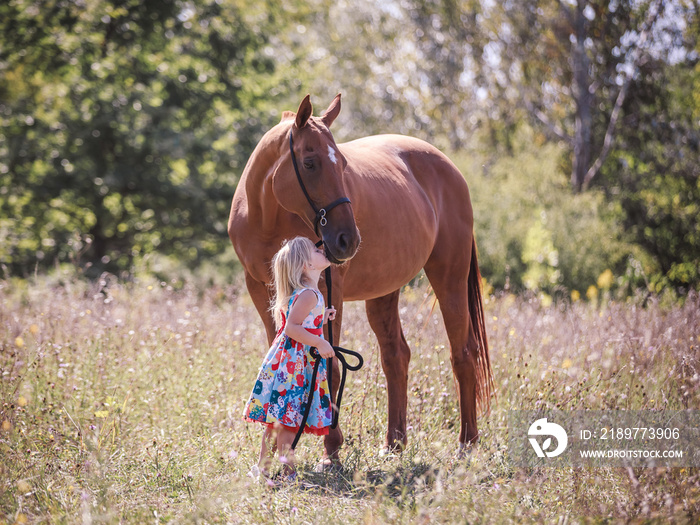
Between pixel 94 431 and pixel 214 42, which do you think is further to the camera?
pixel 214 42

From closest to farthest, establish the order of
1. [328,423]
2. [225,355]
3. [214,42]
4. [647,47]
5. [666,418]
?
[328,423] → [666,418] → [225,355] → [214,42] → [647,47]

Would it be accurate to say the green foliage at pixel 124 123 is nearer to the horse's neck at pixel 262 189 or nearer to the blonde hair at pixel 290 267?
the horse's neck at pixel 262 189

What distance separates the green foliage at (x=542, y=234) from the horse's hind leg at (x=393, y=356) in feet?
17.4

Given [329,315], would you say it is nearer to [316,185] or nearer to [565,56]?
[316,185]

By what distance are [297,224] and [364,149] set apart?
104cm

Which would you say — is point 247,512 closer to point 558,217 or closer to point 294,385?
point 294,385

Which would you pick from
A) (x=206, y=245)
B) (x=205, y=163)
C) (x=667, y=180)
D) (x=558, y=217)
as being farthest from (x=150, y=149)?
(x=667, y=180)

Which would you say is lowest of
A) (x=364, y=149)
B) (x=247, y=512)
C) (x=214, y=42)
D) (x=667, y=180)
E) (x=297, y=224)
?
(x=247, y=512)

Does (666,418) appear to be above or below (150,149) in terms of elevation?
below

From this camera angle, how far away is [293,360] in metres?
3.20

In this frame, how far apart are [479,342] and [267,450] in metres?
1.98

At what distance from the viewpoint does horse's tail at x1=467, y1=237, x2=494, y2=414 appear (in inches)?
170

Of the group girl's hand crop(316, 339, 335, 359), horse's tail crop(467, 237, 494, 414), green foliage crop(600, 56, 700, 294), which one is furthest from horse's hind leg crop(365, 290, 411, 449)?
green foliage crop(600, 56, 700, 294)

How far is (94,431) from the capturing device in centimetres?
335
